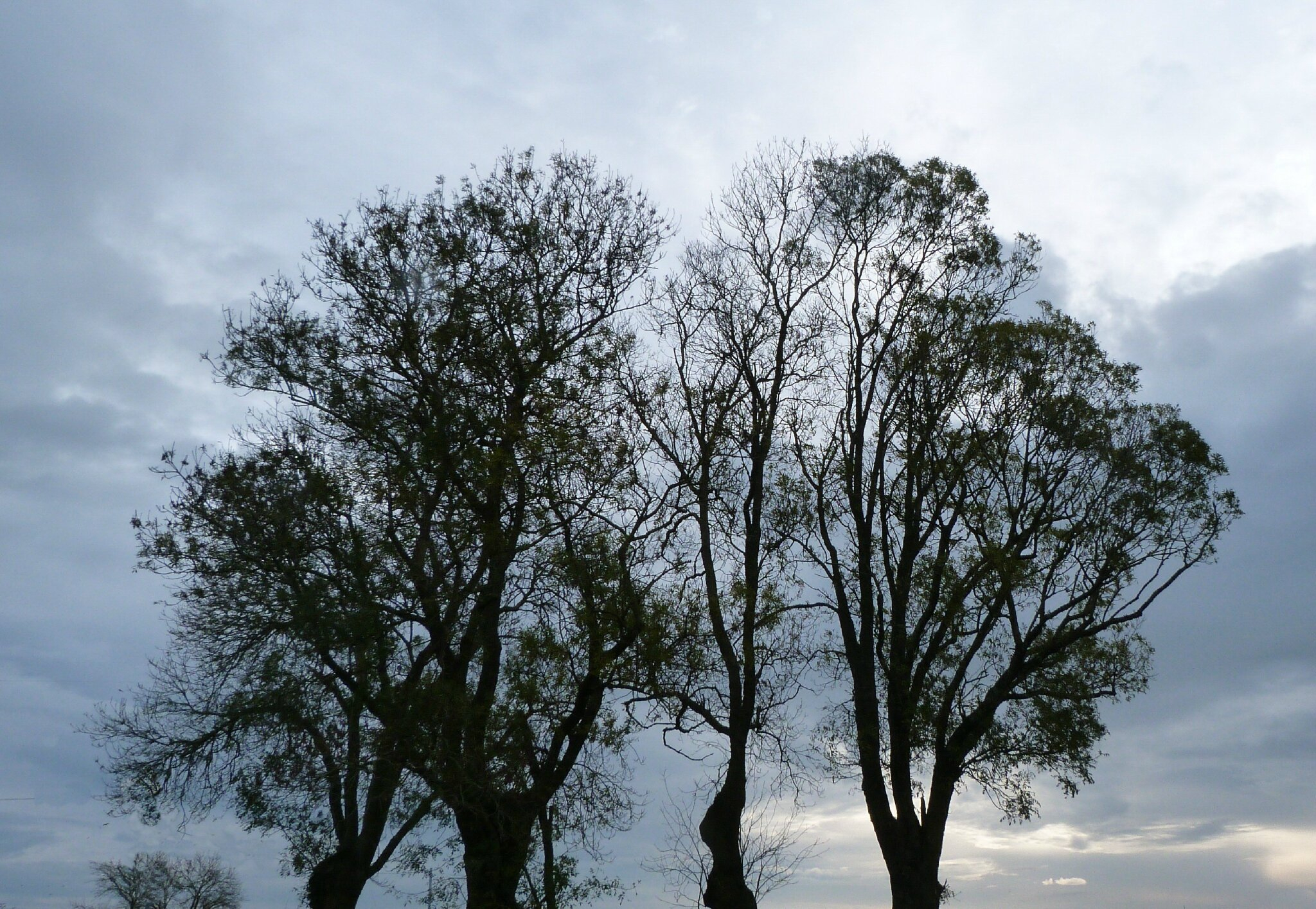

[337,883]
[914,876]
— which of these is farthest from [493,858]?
[914,876]

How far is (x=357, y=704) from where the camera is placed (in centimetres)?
1507

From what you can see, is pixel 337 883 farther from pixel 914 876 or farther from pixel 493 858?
pixel 914 876

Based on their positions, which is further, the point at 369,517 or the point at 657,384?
the point at 657,384

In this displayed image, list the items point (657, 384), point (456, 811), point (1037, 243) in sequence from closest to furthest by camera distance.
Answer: point (456, 811), point (657, 384), point (1037, 243)

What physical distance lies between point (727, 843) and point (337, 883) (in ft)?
20.1

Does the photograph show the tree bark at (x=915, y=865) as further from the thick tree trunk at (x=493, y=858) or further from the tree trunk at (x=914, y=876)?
the thick tree trunk at (x=493, y=858)

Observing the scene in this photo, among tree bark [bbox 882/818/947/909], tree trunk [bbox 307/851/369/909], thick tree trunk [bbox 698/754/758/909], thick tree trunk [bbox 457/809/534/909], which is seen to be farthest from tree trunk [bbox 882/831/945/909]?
tree trunk [bbox 307/851/369/909]

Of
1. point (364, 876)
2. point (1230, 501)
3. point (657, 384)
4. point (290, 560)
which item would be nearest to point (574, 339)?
point (657, 384)

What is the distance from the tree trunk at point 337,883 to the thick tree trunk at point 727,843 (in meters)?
5.51

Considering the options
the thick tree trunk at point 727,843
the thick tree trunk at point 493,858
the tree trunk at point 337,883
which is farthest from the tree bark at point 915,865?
the tree trunk at point 337,883

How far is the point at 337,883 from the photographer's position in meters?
15.1

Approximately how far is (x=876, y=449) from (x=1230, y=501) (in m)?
6.32

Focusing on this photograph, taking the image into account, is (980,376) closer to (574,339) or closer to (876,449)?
(876,449)

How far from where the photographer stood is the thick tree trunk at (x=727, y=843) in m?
16.4
